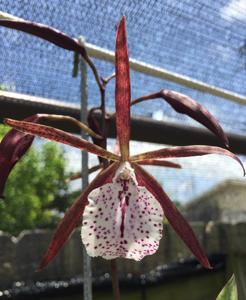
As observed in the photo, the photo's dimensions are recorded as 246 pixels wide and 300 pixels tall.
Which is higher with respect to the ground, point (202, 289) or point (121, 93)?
point (121, 93)

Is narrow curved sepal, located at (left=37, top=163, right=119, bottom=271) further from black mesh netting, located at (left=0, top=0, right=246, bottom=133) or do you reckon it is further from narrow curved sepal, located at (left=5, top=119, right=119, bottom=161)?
black mesh netting, located at (left=0, top=0, right=246, bottom=133)

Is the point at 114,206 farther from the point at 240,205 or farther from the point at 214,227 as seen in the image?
the point at 240,205

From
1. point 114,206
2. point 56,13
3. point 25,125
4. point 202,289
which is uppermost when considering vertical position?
point 56,13

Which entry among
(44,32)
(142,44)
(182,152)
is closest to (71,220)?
(182,152)

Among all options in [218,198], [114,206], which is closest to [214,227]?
[114,206]

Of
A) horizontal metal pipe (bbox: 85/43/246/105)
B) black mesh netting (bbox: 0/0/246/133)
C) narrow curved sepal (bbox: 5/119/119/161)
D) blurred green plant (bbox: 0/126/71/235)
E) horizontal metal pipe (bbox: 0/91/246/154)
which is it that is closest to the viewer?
narrow curved sepal (bbox: 5/119/119/161)

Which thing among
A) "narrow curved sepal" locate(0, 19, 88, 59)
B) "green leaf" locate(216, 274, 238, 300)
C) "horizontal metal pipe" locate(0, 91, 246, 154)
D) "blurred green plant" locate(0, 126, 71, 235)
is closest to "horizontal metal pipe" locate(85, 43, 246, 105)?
"horizontal metal pipe" locate(0, 91, 246, 154)
